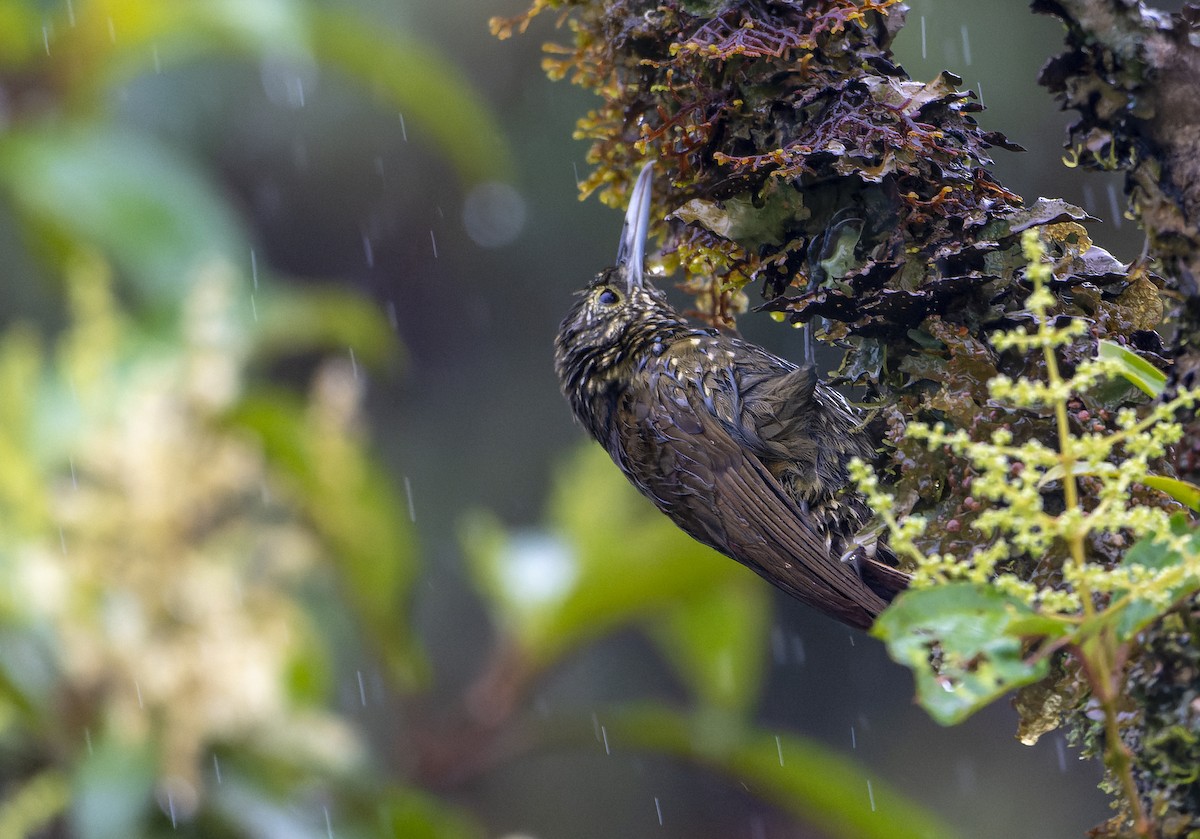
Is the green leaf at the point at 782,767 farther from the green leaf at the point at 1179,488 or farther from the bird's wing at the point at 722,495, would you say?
the green leaf at the point at 1179,488

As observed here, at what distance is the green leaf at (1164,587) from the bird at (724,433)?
0.80 meters

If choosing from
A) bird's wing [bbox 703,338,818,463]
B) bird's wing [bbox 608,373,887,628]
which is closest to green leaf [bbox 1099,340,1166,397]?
bird's wing [bbox 608,373,887,628]

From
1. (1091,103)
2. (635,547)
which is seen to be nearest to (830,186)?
(1091,103)

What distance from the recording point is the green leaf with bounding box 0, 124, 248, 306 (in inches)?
134

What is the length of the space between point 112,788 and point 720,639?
1.95m

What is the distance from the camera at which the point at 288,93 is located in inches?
316

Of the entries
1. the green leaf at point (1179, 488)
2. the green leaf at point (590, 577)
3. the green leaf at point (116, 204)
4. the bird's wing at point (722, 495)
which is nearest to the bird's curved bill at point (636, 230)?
the bird's wing at point (722, 495)

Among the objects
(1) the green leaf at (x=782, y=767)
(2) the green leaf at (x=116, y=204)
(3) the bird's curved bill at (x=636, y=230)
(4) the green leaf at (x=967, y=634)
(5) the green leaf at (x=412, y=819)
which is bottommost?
(1) the green leaf at (x=782, y=767)

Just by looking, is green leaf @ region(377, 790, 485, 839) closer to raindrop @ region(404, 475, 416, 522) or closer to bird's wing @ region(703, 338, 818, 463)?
bird's wing @ region(703, 338, 818, 463)

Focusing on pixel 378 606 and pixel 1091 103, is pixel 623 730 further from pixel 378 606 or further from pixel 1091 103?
pixel 1091 103

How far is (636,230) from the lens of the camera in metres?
2.02

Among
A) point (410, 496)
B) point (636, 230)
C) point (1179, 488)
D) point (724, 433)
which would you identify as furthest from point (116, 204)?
point (410, 496)

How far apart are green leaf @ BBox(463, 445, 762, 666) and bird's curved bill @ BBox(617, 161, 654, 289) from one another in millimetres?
1393

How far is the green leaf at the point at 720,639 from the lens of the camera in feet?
12.6
